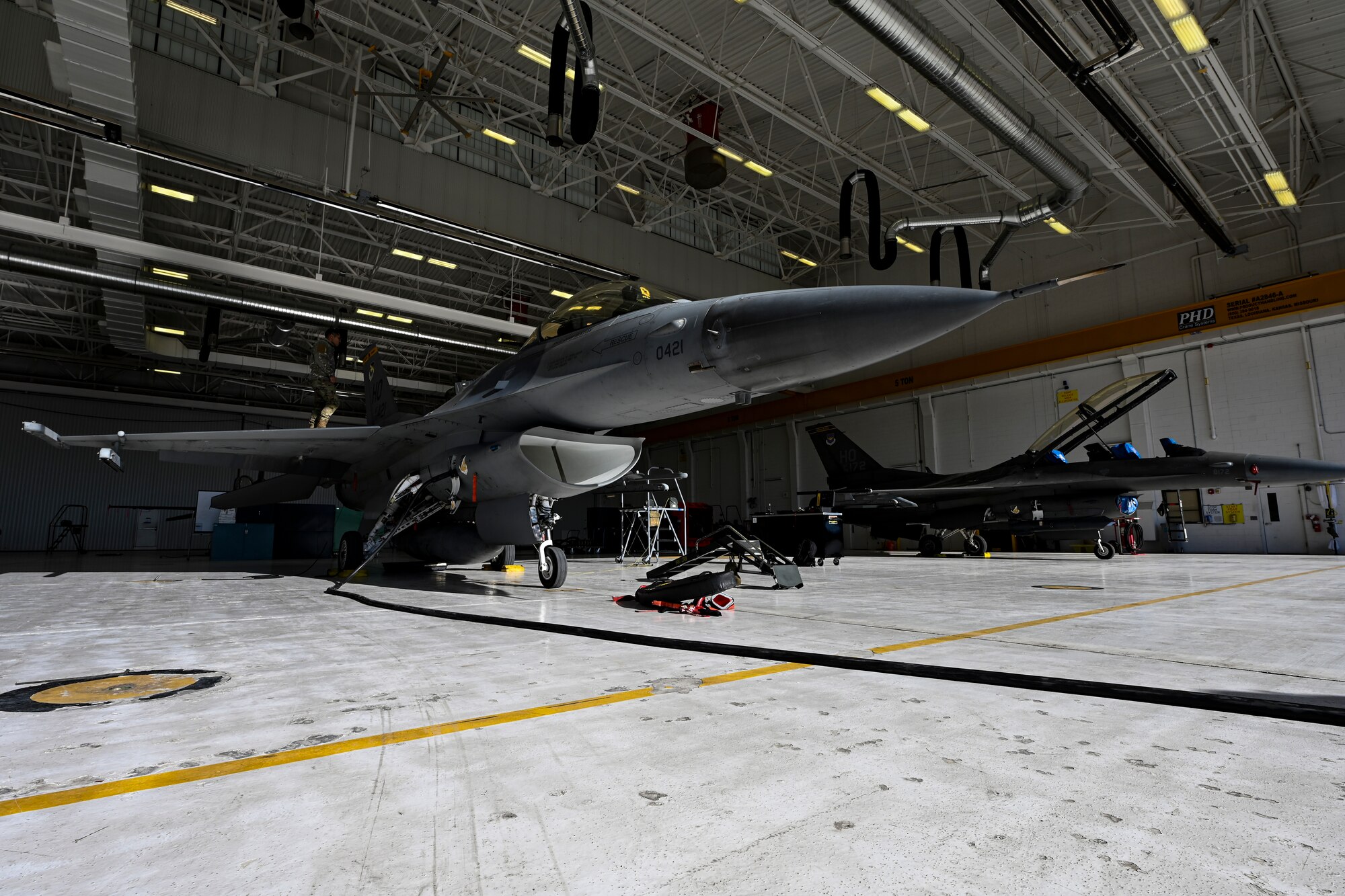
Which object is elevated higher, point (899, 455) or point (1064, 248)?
point (1064, 248)

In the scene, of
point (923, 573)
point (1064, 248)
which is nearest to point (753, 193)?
point (1064, 248)

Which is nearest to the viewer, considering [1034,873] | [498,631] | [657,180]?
[1034,873]

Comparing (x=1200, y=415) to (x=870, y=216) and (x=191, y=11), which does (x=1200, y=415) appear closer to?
(x=870, y=216)

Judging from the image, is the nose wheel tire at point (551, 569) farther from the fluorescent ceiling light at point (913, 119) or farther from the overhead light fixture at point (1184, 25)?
the fluorescent ceiling light at point (913, 119)

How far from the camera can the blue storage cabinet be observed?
55.8 feet

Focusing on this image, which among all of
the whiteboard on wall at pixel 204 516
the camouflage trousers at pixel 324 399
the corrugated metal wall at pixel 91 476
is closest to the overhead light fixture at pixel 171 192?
the camouflage trousers at pixel 324 399

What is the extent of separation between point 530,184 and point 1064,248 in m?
16.7

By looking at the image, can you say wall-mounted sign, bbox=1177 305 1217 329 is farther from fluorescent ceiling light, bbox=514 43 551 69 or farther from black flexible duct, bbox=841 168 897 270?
fluorescent ceiling light, bbox=514 43 551 69

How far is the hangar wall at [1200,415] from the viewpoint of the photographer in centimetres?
1553

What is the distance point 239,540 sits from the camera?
56.2ft

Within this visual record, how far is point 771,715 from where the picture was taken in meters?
1.86

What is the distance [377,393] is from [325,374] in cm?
411

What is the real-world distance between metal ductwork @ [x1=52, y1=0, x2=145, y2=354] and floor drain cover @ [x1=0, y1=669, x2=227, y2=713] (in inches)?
407

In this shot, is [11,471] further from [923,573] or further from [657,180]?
[923,573]
